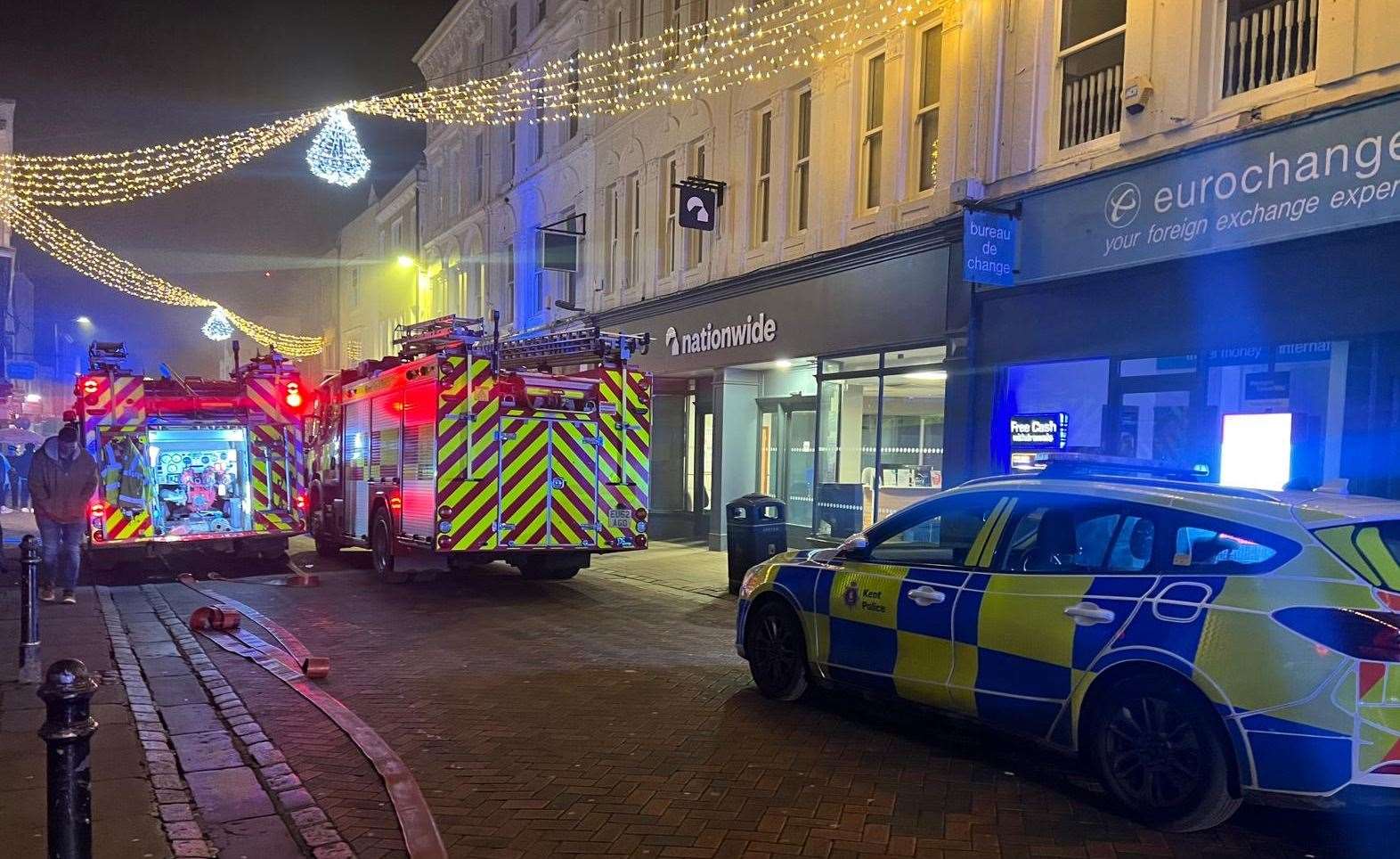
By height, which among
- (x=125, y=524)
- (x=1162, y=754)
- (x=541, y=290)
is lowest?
(x=125, y=524)

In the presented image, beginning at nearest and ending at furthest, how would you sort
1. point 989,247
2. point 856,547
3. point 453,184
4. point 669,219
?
1. point 856,547
2. point 989,247
3. point 669,219
4. point 453,184

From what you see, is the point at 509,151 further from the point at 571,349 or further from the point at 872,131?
the point at 571,349

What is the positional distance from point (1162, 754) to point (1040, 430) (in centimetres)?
Result: 685

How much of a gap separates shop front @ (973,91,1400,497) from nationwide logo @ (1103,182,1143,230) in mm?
14

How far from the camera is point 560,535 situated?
10781 mm

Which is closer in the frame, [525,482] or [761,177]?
[525,482]

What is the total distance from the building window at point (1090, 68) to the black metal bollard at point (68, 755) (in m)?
10.1

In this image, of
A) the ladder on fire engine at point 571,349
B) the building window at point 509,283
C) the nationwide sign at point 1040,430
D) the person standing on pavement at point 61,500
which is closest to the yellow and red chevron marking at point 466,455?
the ladder on fire engine at point 571,349

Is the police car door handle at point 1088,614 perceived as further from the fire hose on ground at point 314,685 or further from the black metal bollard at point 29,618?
the black metal bollard at point 29,618

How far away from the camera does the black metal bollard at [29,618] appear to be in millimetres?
6438

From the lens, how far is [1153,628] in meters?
4.14

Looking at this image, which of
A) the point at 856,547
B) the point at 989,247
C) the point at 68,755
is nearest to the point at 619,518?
the point at 989,247

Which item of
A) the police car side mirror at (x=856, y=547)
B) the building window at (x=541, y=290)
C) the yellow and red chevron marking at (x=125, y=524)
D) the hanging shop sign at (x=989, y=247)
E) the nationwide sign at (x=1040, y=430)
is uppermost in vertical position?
the building window at (x=541, y=290)

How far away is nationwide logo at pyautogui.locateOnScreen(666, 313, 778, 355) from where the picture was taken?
14.7 metres
